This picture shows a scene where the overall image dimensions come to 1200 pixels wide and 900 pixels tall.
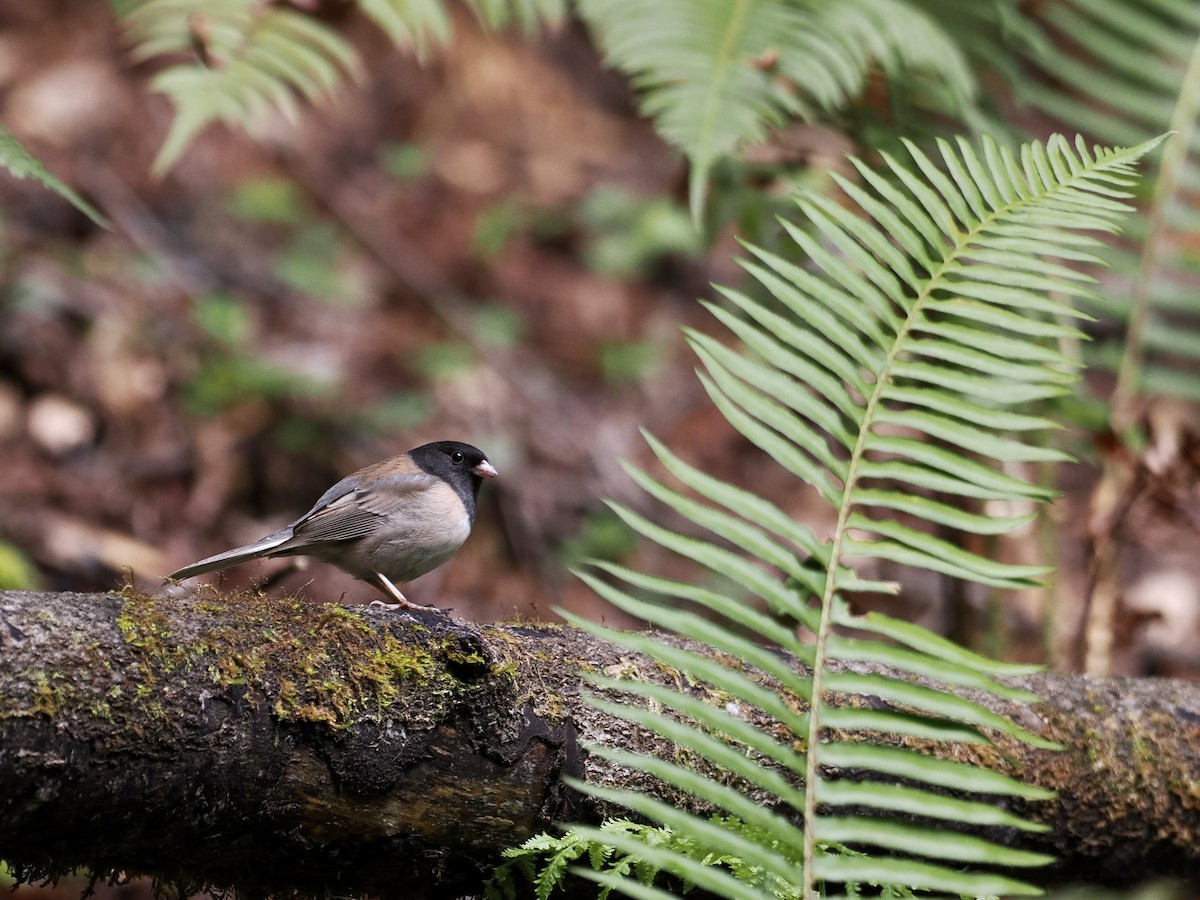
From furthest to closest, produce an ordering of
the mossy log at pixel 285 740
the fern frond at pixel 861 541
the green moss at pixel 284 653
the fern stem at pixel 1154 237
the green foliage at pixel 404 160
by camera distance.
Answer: the green foliage at pixel 404 160 → the fern stem at pixel 1154 237 → the green moss at pixel 284 653 → the mossy log at pixel 285 740 → the fern frond at pixel 861 541

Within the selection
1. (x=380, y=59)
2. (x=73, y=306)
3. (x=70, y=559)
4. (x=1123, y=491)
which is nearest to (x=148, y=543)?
(x=70, y=559)

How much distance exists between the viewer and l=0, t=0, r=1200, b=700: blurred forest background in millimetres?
3797

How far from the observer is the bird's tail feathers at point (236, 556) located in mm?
3067

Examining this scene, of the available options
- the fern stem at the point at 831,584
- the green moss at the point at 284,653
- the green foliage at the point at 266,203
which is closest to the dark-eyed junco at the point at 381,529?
the green moss at the point at 284,653

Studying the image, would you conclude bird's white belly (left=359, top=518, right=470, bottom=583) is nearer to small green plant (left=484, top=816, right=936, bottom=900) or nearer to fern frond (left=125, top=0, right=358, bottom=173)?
fern frond (left=125, top=0, right=358, bottom=173)

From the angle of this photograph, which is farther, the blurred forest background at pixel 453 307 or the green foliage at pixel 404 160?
the green foliage at pixel 404 160

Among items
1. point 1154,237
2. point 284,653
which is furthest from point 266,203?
point 284,653

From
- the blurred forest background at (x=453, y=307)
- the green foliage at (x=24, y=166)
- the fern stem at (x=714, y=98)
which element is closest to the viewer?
the green foliage at (x=24, y=166)

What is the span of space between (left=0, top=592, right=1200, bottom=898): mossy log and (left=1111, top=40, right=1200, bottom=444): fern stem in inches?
72.4

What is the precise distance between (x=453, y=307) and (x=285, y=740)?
5.30m

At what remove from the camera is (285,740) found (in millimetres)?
1806

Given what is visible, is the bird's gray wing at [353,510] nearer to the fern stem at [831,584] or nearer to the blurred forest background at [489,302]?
the blurred forest background at [489,302]

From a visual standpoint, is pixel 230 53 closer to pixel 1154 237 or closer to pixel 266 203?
pixel 1154 237

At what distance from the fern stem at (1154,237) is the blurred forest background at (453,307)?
4 cm
